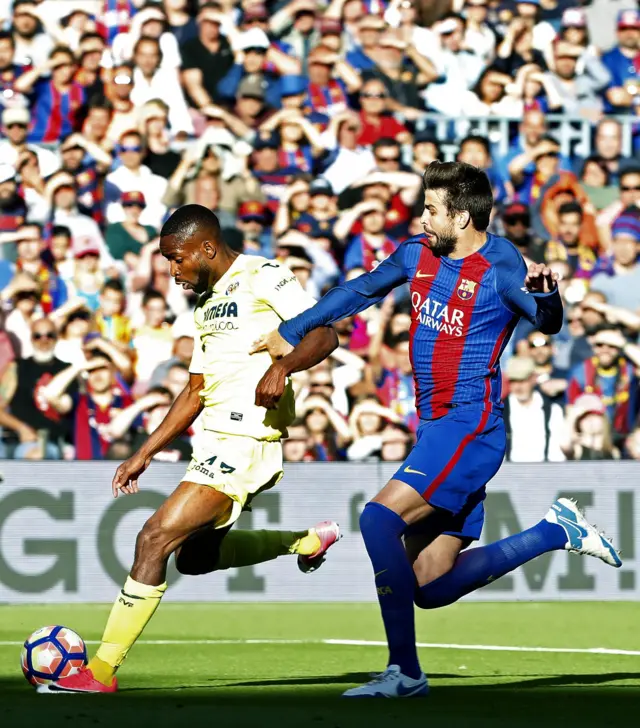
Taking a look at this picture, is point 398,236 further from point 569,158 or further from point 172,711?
point 172,711

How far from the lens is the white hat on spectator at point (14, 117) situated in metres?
15.1

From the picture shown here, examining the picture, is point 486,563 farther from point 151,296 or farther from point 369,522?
point 151,296

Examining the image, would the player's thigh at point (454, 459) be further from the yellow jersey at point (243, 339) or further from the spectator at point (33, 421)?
the spectator at point (33, 421)

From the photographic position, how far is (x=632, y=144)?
15250 mm

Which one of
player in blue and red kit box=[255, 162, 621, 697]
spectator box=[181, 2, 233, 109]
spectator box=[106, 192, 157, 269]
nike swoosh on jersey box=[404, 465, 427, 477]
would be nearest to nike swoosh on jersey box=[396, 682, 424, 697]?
player in blue and red kit box=[255, 162, 621, 697]

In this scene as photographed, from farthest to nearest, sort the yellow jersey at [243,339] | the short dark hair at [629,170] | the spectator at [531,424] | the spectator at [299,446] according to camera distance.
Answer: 1. the short dark hair at [629,170]
2. the spectator at [299,446]
3. the spectator at [531,424]
4. the yellow jersey at [243,339]

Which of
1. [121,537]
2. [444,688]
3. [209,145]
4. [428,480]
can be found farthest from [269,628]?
[209,145]

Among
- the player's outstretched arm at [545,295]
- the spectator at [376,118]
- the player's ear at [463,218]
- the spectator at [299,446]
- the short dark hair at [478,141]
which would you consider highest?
the spectator at [376,118]

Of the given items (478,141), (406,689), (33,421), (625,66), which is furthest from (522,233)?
(406,689)

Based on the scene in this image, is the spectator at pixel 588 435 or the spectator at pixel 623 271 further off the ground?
the spectator at pixel 623 271

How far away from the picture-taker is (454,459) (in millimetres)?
6199

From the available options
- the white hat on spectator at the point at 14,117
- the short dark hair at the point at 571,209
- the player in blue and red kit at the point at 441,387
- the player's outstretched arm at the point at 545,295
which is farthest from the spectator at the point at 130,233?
the player's outstretched arm at the point at 545,295

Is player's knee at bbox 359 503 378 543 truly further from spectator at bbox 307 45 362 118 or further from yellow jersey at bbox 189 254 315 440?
spectator at bbox 307 45 362 118

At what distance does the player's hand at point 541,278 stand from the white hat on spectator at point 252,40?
10175 mm
